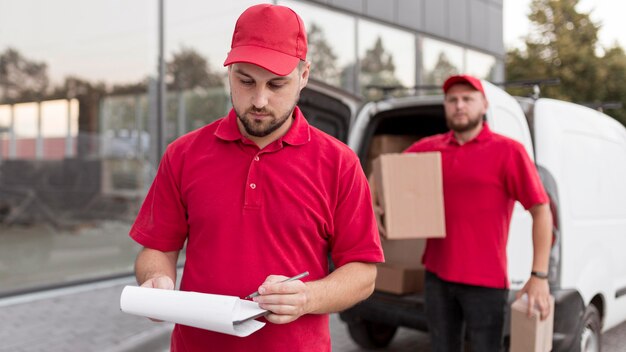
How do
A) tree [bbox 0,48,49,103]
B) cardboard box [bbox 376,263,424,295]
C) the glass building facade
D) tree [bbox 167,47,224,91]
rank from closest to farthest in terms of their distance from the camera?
1. cardboard box [bbox 376,263,424,295]
2. tree [bbox 0,48,49,103]
3. the glass building facade
4. tree [bbox 167,47,224,91]

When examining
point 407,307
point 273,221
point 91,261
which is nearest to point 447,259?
point 407,307

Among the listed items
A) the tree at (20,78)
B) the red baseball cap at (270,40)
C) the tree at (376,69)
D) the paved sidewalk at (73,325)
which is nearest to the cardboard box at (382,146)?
the paved sidewalk at (73,325)

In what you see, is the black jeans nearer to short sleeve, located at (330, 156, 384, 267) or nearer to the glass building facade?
short sleeve, located at (330, 156, 384, 267)

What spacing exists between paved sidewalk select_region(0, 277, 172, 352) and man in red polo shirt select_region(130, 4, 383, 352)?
3.23 metres

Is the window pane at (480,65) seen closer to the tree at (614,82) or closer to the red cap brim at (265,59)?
the tree at (614,82)

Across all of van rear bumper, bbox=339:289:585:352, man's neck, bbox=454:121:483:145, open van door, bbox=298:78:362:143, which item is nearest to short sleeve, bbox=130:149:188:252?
open van door, bbox=298:78:362:143

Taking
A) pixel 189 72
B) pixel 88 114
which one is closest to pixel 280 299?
pixel 88 114

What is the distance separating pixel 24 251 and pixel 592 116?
616 centimetres

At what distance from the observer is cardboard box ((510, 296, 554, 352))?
9.75 ft

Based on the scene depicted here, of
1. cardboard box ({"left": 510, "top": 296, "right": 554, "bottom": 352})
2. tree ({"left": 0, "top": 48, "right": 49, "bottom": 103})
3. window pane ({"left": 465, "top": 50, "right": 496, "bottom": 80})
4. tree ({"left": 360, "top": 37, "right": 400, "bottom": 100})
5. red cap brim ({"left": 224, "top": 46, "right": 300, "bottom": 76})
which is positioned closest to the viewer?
red cap brim ({"left": 224, "top": 46, "right": 300, "bottom": 76})

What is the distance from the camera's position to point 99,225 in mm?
8062

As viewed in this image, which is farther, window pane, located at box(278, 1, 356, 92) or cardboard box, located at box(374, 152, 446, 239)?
window pane, located at box(278, 1, 356, 92)

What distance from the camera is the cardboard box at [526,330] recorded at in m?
2.97

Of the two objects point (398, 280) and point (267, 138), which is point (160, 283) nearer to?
point (267, 138)
